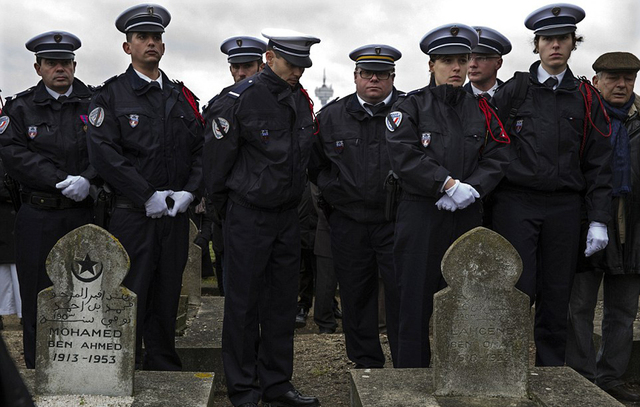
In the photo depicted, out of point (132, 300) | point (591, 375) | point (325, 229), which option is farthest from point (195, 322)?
point (591, 375)

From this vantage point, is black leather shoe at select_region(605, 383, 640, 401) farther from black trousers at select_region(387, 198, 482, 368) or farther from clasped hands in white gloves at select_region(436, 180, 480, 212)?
clasped hands in white gloves at select_region(436, 180, 480, 212)

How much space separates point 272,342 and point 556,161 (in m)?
2.17

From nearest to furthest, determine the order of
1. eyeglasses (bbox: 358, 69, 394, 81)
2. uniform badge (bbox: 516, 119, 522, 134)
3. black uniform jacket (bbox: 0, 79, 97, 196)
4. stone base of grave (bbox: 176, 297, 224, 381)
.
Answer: uniform badge (bbox: 516, 119, 522, 134) < black uniform jacket (bbox: 0, 79, 97, 196) < eyeglasses (bbox: 358, 69, 394, 81) < stone base of grave (bbox: 176, 297, 224, 381)

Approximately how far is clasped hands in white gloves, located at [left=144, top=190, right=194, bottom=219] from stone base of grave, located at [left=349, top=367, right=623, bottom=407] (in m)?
1.58

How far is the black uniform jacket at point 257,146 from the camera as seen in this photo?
495 centimetres

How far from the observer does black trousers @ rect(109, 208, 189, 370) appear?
5172mm

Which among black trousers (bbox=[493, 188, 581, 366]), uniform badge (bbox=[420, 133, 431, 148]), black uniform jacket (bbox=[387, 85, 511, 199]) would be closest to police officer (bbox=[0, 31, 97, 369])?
black uniform jacket (bbox=[387, 85, 511, 199])

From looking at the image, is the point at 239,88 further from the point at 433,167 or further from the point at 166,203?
the point at 433,167

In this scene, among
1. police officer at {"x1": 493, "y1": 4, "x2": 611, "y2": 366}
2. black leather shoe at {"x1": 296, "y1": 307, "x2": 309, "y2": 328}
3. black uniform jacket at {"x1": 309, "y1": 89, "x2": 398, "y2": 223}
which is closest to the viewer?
police officer at {"x1": 493, "y1": 4, "x2": 611, "y2": 366}

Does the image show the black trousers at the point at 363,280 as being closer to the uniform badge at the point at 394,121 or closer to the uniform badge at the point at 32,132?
the uniform badge at the point at 394,121

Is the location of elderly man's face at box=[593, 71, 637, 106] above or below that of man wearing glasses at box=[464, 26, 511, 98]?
below

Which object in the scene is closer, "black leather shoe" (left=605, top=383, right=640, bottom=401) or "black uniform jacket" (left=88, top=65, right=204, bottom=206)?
"black uniform jacket" (left=88, top=65, right=204, bottom=206)

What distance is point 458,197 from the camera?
4.82 metres

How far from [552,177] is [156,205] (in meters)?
2.54
